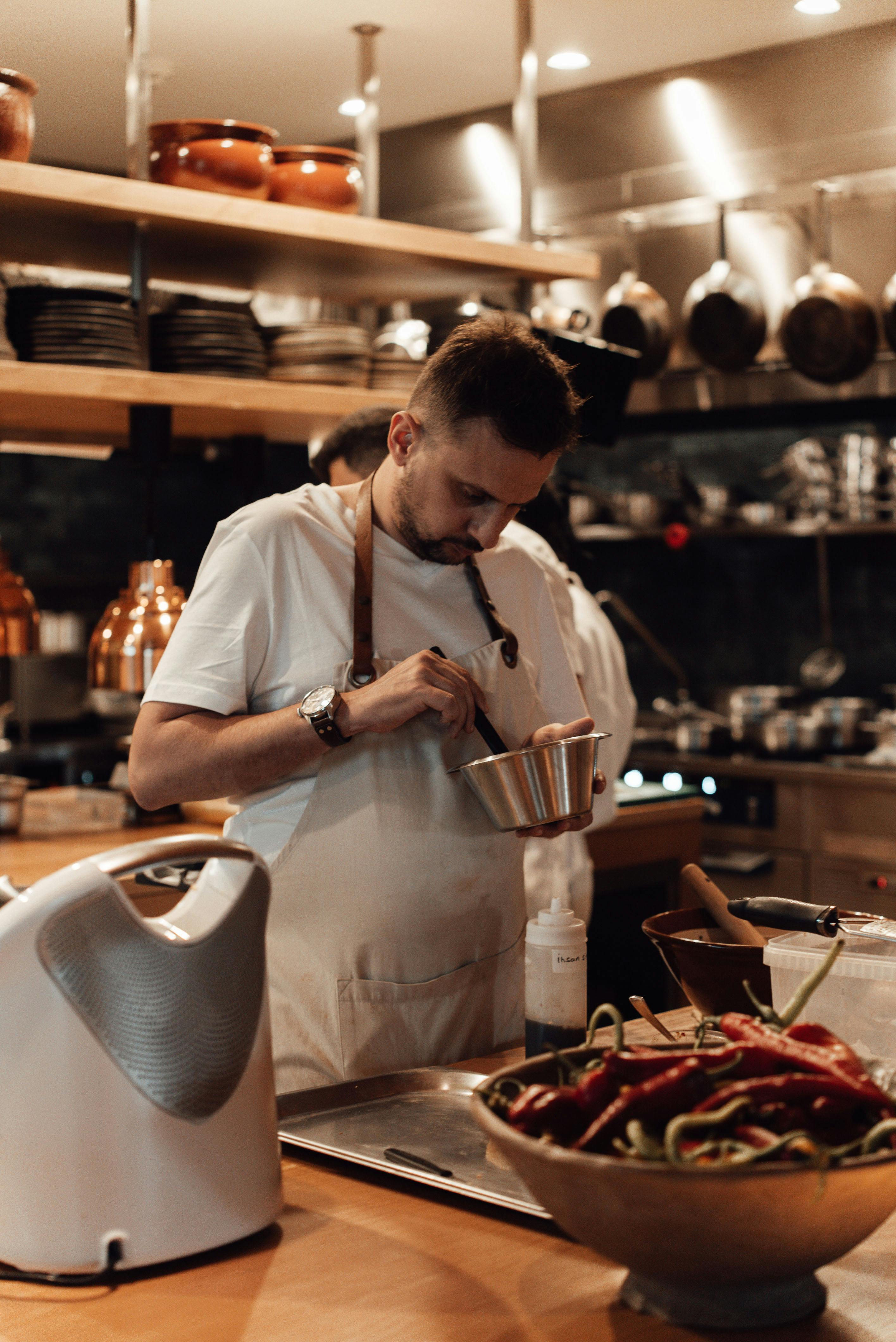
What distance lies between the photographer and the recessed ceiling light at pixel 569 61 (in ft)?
15.9

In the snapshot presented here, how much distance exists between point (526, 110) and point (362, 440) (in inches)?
58.6

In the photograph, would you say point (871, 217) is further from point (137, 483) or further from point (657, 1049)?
point (657, 1049)

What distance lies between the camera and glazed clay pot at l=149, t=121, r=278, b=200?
125 inches

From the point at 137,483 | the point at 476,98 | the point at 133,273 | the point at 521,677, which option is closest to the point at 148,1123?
the point at 521,677

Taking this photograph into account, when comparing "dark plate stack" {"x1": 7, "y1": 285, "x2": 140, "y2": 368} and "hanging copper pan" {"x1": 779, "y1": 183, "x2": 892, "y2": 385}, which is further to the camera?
"hanging copper pan" {"x1": 779, "y1": 183, "x2": 892, "y2": 385}

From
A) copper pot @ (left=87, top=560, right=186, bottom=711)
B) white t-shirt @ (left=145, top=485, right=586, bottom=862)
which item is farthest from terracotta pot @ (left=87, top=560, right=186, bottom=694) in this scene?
white t-shirt @ (left=145, top=485, right=586, bottom=862)

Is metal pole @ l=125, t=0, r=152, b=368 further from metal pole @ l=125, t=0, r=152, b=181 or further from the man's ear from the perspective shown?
the man's ear

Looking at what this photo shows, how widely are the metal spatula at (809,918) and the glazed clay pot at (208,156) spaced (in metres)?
2.17

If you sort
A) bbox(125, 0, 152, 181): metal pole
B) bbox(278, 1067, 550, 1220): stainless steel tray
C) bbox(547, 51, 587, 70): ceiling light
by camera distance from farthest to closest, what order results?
bbox(547, 51, 587, 70): ceiling light < bbox(125, 0, 152, 181): metal pole < bbox(278, 1067, 550, 1220): stainless steel tray

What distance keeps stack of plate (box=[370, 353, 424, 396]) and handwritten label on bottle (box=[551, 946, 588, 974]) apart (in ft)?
7.45

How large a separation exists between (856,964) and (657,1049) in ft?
1.16

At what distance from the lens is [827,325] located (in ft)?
15.5

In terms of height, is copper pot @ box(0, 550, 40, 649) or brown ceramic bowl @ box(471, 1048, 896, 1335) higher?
copper pot @ box(0, 550, 40, 649)

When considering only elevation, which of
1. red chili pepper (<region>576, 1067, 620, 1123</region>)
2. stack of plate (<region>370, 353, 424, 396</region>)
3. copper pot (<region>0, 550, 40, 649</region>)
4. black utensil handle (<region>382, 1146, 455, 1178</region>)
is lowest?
black utensil handle (<region>382, 1146, 455, 1178</region>)
